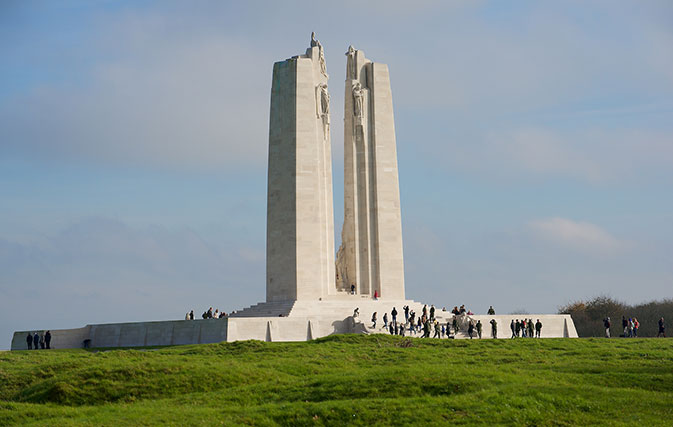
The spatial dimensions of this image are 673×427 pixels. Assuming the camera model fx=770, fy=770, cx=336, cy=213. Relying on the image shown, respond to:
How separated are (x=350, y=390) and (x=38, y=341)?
21.9 metres

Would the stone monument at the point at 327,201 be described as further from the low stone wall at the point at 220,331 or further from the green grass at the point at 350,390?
the green grass at the point at 350,390

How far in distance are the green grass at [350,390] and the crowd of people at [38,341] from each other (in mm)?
8340

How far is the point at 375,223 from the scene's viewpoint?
4191cm

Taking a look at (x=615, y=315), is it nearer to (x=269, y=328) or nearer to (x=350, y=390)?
(x=269, y=328)

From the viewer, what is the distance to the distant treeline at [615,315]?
47875mm

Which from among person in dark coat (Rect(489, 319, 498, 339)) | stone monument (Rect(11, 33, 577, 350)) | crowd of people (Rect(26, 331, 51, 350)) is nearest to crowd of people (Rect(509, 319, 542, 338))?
person in dark coat (Rect(489, 319, 498, 339))

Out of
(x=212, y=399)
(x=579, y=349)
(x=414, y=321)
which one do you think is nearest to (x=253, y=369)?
(x=212, y=399)

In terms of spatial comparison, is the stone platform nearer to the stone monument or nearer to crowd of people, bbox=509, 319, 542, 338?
the stone monument

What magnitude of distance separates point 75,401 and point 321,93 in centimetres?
2714

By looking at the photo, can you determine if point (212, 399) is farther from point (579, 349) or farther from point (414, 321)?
point (414, 321)

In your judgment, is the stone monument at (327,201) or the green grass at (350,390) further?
the stone monument at (327,201)

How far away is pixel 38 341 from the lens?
33.1m

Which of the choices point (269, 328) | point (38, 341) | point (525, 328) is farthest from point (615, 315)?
point (38, 341)

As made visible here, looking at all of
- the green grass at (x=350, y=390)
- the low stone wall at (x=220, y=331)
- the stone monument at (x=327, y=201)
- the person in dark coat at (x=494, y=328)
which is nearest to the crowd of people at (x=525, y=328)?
the person in dark coat at (x=494, y=328)
